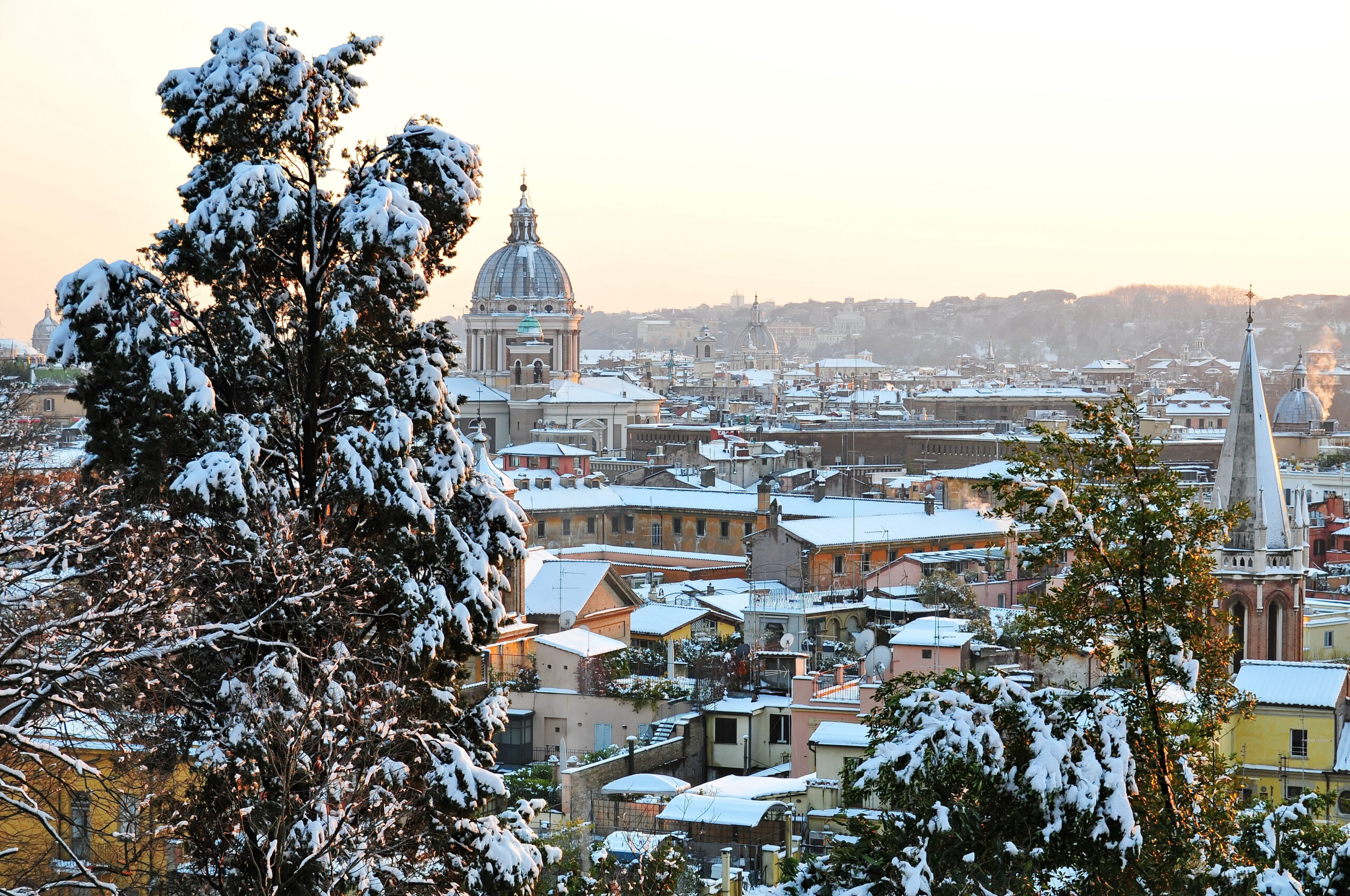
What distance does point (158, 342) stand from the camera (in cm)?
730

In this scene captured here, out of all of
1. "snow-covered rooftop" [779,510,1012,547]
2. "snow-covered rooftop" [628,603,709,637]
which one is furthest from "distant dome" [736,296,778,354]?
"snow-covered rooftop" [628,603,709,637]

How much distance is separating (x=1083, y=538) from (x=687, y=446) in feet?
144

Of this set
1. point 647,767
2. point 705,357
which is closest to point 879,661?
point 647,767

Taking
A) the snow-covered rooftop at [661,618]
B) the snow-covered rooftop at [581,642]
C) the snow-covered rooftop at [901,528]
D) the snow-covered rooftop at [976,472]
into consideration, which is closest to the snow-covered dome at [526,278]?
the snow-covered rooftop at [976,472]

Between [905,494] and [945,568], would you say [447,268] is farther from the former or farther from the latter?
[905,494]

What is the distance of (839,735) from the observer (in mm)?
14992

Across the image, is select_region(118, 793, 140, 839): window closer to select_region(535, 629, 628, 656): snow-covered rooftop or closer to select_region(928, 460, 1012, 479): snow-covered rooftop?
select_region(535, 629, 628, 656): snow-covered rooftop

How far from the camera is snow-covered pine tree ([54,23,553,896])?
653 centimetres

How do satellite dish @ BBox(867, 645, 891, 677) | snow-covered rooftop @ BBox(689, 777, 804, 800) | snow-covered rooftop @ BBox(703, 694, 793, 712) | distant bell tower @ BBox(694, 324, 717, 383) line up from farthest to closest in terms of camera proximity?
distant bell tower @ BBox(694, 324, 717, 383) → satellite dish @ BBox(867, 645, 891, 677) → snow-covered rooftop @ BBox(703, 694, 793, 712) → snow-covered rooftop @ BBox(689, 777, 804, 800)

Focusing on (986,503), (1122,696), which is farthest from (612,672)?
(986,503)

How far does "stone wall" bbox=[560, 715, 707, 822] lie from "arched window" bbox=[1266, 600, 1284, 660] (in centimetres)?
687

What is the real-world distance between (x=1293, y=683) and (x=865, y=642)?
7480mm

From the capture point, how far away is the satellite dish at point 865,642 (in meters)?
22.3

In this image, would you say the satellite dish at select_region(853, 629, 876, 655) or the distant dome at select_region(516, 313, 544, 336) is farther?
the distant dome at select_region(516, 313, 544, 336)
